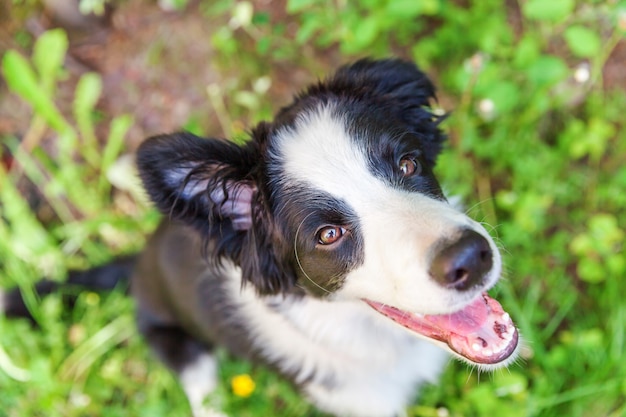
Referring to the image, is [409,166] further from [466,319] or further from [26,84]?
[26,84]

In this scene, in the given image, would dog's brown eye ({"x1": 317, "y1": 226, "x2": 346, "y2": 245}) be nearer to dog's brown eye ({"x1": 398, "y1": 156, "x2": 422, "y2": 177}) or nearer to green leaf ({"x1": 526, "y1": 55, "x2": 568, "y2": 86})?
dog's brown eye ({"x1": 398, "y1": 156, "x2": 422, "y2": 177})

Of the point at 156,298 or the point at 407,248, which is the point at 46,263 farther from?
the point at 407,248

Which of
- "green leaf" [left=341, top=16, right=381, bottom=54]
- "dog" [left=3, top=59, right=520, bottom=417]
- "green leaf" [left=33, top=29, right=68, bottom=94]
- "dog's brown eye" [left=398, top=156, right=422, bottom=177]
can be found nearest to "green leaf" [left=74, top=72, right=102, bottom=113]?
"green leaf" [left=33, top=29, right=68, bottom=94]

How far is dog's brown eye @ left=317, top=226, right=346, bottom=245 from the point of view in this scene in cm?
212

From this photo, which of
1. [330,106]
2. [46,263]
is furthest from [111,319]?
[330,106]

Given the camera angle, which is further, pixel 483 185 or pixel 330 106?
pixel 483 185

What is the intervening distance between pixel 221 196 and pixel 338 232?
0.50 m

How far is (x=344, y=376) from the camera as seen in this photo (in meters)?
2.91

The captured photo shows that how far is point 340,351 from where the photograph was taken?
2.77m

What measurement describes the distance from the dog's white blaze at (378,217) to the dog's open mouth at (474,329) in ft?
0.86

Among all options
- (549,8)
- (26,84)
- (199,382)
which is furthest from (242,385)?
(549,8)

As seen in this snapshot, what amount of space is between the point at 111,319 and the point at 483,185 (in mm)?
2708

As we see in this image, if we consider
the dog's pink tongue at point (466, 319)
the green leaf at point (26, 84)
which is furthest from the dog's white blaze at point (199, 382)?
the green leaf at point (26, 84)

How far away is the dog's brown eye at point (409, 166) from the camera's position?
→ 2202 mm
